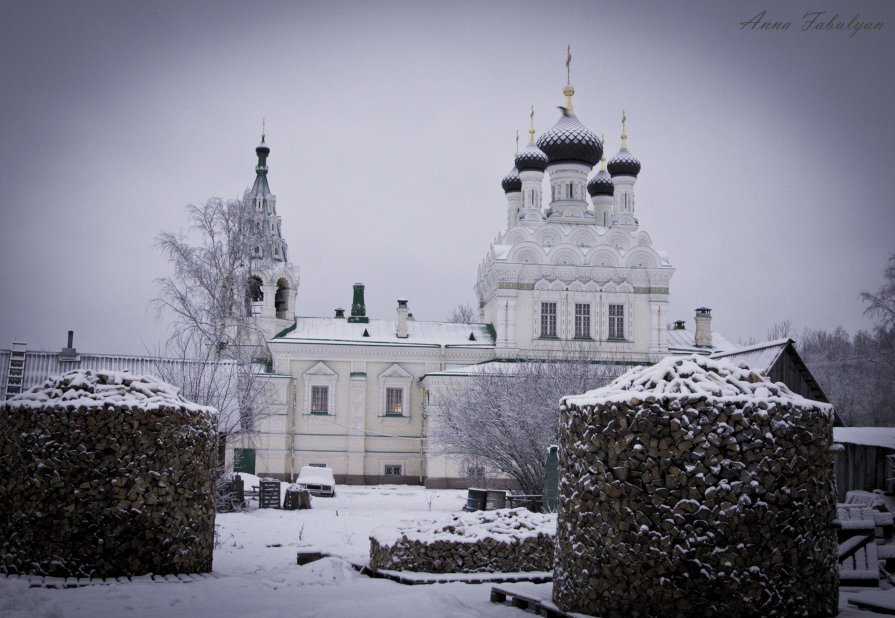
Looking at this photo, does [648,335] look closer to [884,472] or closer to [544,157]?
[544,157]

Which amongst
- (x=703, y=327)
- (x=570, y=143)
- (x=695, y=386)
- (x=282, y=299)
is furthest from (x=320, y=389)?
(x=695, y=386)

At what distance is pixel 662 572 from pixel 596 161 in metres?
34.2

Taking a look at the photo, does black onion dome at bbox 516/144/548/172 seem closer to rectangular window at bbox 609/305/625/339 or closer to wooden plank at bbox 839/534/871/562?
rectangular window at bbox 609/305/625/339

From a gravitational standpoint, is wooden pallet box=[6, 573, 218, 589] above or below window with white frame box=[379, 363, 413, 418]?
below

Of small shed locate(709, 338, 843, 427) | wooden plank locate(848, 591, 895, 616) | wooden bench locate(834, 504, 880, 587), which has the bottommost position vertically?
wooden plank locate(848, 591, 895, 616)

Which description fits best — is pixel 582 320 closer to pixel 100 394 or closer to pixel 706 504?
pixel 100 394

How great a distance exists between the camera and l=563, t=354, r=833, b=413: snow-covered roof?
7.16 meters

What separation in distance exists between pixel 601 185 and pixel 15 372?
25028 millimetres

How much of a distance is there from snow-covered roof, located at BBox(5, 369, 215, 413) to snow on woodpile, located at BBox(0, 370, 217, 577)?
1 centimetres

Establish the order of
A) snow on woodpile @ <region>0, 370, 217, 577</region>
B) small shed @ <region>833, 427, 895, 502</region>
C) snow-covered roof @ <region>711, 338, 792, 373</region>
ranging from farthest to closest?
snow-covered roof @ <region>711, 338, 792, 373</region> → small shed @ <region>833, 427, 895, 502</region> → snow on woodpile @ <region>0, 370, 217, 577</region>

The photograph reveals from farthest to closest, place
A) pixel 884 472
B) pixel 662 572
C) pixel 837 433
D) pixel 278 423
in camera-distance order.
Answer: pixel 278 423
pixel 837 433
pixel 884 472
pixel 662 572

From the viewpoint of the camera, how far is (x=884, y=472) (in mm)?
14438

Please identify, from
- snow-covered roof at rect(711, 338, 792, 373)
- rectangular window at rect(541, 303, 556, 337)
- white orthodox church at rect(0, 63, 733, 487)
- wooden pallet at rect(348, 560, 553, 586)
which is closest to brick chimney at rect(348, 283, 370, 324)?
white orthodox church at rect(0, 63, 733, 487)

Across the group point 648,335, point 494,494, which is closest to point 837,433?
point 494,494
